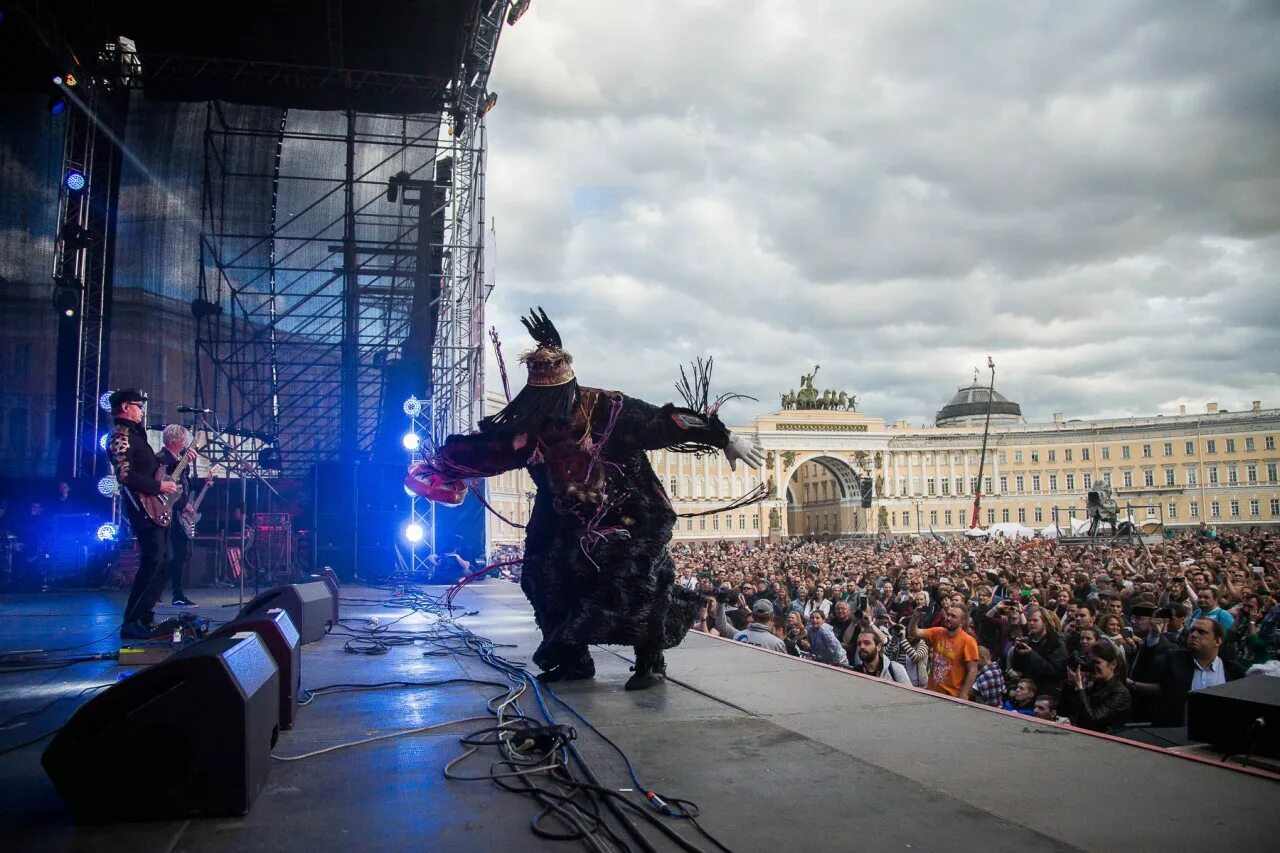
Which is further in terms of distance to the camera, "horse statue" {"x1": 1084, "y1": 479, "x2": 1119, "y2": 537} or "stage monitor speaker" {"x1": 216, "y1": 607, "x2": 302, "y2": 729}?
"horse statue" {"x1": 1084, "y1": 479, "x2": 1119, "y2": 537}

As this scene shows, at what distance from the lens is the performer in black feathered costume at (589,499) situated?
16.1 ft

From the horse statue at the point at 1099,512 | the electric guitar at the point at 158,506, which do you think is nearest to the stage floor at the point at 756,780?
the electric guitar at the point at 158,506

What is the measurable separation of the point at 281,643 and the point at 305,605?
2718 mm

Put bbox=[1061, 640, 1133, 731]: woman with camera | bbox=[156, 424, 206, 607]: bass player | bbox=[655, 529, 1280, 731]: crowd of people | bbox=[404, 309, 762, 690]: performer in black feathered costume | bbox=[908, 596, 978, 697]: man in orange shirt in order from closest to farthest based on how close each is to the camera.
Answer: bbox=[404, 309, 762, 690]: performer in black feathered costume
bbox=[1061, 640, 1133, 731]: woman with camera
bbox=[655, 529, 1280, 731]: crowd of people
bbox=[908, 596, 978, 697]: man in orange shirt
bbox=[156, 424, 206, 607]: bass player

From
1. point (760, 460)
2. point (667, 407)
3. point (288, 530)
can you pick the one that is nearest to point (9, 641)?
point (667, 407)

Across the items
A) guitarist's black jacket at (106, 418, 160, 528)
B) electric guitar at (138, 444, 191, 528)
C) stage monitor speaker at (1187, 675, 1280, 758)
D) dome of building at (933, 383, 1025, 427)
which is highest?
dome of building at (933, 383, 1025, 427)

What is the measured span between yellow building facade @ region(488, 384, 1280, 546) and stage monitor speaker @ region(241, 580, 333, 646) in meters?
70.3

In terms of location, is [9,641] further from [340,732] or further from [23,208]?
[23,208]

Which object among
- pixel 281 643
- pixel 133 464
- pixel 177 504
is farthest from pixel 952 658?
pixel 177 504

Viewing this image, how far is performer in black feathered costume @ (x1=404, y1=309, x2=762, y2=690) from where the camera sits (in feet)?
16.1

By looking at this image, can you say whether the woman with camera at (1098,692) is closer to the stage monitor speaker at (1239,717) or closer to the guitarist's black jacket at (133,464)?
the stage monitor speaker at (1239,717)

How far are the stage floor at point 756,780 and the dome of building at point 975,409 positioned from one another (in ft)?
391

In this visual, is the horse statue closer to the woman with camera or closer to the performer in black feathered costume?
the woman with camera

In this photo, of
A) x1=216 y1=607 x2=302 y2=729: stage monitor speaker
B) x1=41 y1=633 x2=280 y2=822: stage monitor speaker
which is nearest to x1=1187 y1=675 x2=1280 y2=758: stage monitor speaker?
x1=41 y1=633 x2=280 y2=822: stage monitor speaker
